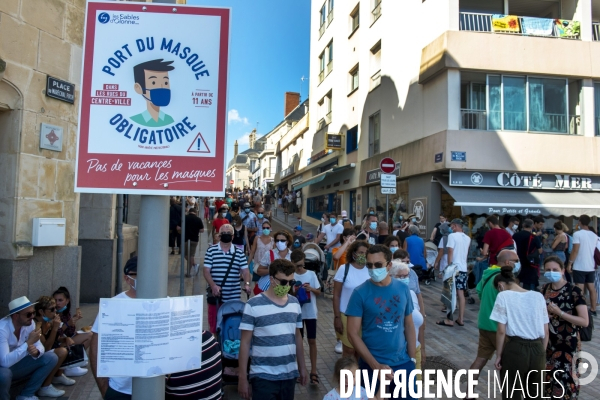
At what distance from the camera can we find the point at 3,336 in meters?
4.30

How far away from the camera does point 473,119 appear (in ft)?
51.7

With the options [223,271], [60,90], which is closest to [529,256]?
[223,271]

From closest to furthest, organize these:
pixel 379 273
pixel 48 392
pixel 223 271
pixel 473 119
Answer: pixel 379 273 < pixel 48 392 < pixel 223 271 < pixel 473 119

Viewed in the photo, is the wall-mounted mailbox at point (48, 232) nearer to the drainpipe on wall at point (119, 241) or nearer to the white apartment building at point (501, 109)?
the drainpipe on wall at point (119, 241)

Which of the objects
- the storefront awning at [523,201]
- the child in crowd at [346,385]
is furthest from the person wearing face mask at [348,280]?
the storefront awning at [523,201]

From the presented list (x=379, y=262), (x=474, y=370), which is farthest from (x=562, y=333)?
(x=379, y=262)

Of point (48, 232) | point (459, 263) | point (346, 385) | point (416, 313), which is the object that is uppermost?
point (48, 232)

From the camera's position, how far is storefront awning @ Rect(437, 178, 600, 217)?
1418 centimetres

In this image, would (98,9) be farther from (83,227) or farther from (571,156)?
(571,156)

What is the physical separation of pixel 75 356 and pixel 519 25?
1720 cm

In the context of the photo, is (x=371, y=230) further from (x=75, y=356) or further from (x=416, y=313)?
(x=75, y=356)

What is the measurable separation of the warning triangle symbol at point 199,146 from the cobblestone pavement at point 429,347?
3780 millimetres

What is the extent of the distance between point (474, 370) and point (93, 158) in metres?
4.76

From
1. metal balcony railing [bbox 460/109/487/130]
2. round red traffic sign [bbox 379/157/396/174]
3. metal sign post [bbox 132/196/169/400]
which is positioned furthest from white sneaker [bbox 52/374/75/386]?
metal balcony railing [bbox 460/109/487/130]
